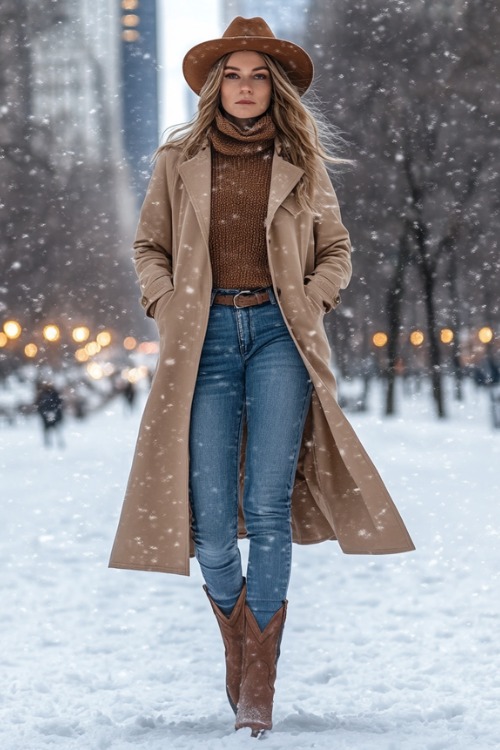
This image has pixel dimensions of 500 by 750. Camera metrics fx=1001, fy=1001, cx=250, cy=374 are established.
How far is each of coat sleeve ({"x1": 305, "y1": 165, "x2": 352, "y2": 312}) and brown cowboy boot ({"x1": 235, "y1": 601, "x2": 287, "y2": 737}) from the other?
117cm

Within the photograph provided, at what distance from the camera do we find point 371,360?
1553 inches

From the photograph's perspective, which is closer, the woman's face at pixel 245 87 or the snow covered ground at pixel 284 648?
the snow covered ground at pixel 284 648

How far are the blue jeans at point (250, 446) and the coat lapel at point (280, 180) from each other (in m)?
0.33

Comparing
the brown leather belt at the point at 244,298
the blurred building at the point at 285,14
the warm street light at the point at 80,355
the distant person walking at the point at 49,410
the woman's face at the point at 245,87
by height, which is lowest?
the warm street light at the point at 80,355

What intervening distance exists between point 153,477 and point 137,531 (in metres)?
0.20

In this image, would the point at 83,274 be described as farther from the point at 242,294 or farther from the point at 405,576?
the point at 242,294

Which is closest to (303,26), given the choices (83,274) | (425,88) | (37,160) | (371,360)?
(425,88)

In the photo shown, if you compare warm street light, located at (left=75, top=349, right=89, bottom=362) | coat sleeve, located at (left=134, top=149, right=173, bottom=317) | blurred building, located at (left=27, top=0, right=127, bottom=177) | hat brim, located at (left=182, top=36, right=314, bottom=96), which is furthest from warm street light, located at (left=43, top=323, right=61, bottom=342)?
hat brim, located at (left=182, top=36, right=314, bottom=96)

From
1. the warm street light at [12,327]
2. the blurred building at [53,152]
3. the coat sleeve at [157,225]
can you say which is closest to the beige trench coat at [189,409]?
the coat sleeve at [157,225]

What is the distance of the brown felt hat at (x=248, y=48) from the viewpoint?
357cm

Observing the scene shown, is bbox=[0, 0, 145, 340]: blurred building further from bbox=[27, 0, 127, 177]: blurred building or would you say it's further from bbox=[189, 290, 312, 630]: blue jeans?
bbox=[189, 290, 312, 630]: blue jeans

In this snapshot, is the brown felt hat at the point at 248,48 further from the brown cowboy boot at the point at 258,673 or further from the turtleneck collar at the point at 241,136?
the brown cowboy boot at the point at 258,673

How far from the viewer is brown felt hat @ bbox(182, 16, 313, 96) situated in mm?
3570

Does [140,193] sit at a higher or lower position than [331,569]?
higher
